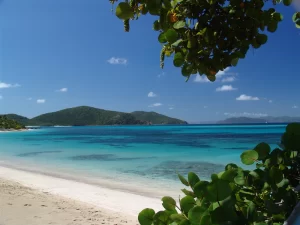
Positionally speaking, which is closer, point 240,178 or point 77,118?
point 240,178

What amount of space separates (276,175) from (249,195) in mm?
132

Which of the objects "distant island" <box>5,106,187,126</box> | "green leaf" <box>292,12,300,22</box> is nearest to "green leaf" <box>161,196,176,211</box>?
"green leaf" <box>292,12,300,22</box>

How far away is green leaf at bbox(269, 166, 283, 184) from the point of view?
96cm

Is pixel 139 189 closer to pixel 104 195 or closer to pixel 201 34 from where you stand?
pixel 104 195

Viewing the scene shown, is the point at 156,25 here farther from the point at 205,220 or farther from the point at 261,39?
the point at 205,220

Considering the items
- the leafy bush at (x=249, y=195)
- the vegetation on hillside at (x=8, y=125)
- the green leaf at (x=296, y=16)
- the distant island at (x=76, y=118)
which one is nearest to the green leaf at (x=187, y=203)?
the leafy bush at (x=249, y=195)

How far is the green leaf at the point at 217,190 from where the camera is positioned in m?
0.73

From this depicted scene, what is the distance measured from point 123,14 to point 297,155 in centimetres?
89

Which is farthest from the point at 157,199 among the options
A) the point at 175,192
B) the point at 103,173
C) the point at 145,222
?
the point at 145,222

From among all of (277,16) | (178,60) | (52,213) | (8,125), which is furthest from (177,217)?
(8,125)

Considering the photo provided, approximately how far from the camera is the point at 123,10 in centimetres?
112

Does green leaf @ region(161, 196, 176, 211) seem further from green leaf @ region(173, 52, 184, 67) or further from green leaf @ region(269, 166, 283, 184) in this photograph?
green leaf @ region(173, 52, 184, 67)

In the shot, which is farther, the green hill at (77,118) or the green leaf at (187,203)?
the green hill at (77,118)

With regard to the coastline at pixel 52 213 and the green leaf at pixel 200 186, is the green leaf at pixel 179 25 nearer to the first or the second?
the green leaf at pixel 200 186
